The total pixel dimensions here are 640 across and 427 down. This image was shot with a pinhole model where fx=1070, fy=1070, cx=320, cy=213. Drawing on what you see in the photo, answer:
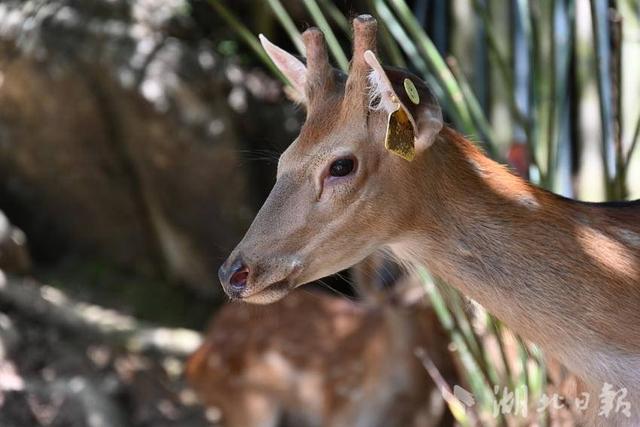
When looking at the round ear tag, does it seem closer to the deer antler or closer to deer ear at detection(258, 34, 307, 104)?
the deer antler

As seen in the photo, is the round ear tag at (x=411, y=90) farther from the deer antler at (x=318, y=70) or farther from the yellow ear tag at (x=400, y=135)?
the deer antler at (x=318, y=70)

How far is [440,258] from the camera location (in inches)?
99.3

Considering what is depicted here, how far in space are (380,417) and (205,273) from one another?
5.47ft

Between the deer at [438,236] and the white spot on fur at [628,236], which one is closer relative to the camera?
the deer at [438,236]

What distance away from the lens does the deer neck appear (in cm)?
246

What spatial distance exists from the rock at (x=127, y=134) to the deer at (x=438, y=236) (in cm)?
325

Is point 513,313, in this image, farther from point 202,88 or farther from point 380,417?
point 202,88

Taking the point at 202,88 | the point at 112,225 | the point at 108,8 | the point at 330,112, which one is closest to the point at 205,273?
the point at 112,225

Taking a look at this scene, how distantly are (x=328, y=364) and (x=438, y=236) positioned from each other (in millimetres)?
2987

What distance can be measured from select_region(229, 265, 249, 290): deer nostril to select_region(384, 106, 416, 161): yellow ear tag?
0.42 metres

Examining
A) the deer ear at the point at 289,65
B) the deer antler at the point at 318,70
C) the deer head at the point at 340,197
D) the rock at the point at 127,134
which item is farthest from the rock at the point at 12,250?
the deer head at the point at 340,197

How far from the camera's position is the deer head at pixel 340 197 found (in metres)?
2.41

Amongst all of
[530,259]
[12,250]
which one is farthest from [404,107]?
[12,250]

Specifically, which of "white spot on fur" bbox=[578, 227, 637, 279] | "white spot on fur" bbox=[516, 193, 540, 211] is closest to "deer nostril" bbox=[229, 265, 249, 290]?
"white spot on fur" bbox=[516, 193, 540, 211]
